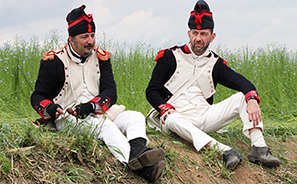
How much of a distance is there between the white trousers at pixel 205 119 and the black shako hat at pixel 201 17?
933 mm

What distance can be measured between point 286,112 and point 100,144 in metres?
5.02

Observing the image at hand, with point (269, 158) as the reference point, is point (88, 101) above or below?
above

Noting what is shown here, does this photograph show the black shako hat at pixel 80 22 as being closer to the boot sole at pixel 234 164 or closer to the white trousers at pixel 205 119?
the white trousers at pixel 205 119

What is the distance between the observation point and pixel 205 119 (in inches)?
162

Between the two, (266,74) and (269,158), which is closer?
(269,158)

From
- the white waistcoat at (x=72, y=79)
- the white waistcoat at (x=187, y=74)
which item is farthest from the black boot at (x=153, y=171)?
the white waistcoat at (x=187, y=74)

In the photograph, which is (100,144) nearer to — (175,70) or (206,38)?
(175,70)

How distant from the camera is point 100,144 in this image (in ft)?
11.2

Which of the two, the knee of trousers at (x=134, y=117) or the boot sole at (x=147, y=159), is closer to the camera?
the boot sole at (x=147, y=159)

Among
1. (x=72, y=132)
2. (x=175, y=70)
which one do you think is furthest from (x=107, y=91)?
(x=175, y=70)

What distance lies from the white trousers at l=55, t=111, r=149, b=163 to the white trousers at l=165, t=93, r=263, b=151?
613 millimetres

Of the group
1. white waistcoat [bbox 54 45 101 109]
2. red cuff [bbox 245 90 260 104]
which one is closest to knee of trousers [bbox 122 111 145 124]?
white waistcoat [bbox 54 45 101 109]

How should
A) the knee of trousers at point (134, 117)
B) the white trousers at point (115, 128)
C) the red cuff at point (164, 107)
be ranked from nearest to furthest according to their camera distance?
the white trousers at point (115, 128) < the knee of trousers at point (134, 117) < the red cuff at point (164, 107)

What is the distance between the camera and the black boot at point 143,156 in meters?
2.93
